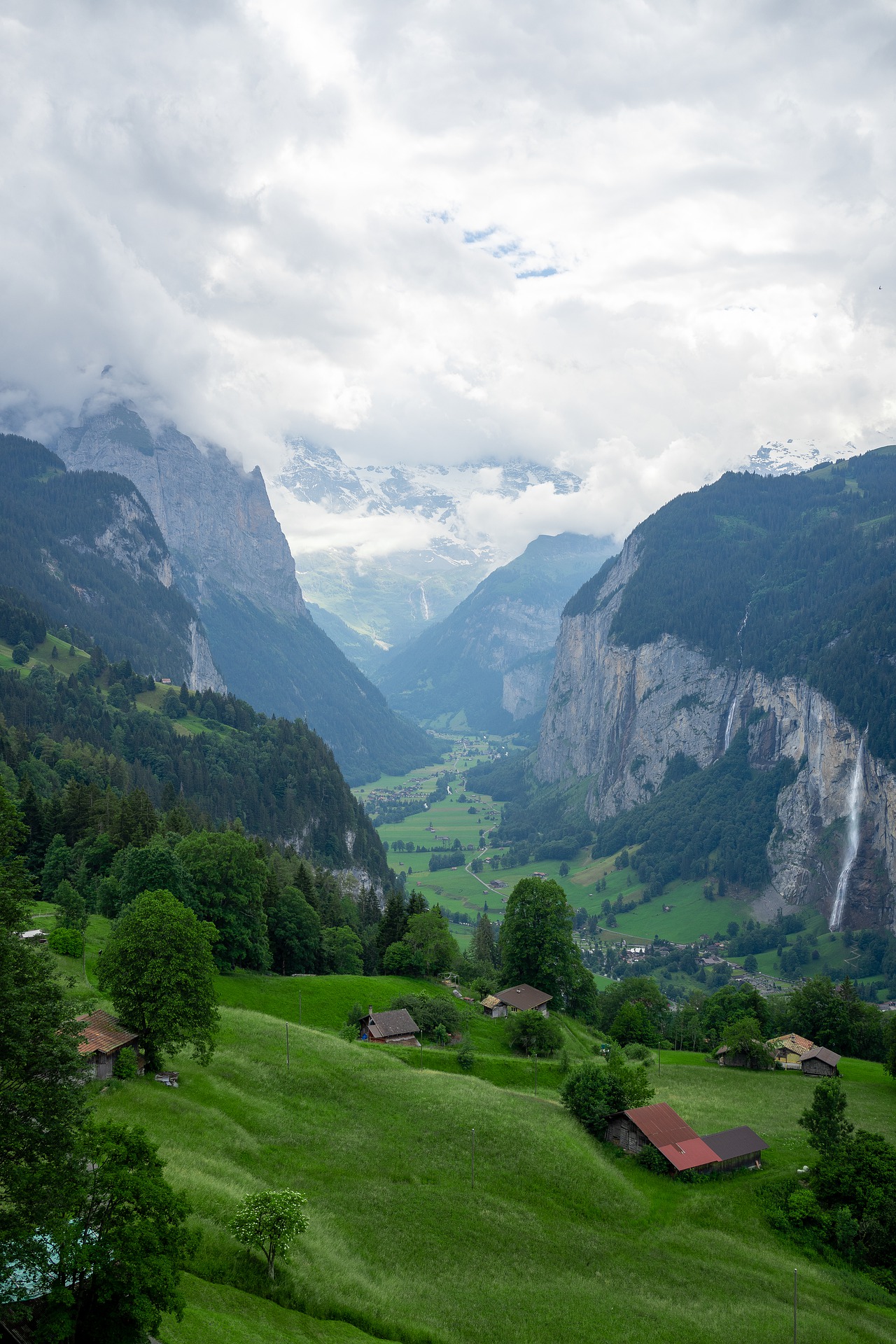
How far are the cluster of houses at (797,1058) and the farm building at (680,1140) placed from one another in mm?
27043

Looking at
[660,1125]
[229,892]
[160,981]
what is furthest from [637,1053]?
[160,981]

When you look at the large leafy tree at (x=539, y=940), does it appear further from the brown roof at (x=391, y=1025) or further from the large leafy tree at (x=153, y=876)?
the large leafy tree at (x=153, y=876)

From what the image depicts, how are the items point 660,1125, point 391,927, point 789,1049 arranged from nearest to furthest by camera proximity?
point 660,1125 < point 789,1049 < point 391,927

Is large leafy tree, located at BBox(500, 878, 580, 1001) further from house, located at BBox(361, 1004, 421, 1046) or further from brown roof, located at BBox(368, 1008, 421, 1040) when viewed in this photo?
brown roof, located at BBox(368, 1008, 421, 1040)

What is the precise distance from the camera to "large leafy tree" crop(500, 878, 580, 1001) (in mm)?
91438

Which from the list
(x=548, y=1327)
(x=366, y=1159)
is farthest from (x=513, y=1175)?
(x=548, y=1327)

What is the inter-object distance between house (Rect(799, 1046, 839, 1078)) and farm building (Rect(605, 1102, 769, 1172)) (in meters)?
27.4

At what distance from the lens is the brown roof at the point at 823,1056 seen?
8131cm

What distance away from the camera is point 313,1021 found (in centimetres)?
7012

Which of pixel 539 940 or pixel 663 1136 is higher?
pixel 539 940

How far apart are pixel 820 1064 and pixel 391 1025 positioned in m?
42.2

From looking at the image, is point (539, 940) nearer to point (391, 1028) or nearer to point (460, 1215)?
point (391, 1028)

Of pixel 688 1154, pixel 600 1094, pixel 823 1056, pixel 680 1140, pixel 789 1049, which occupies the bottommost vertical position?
pixel 789 1049

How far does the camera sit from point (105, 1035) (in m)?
45.4
